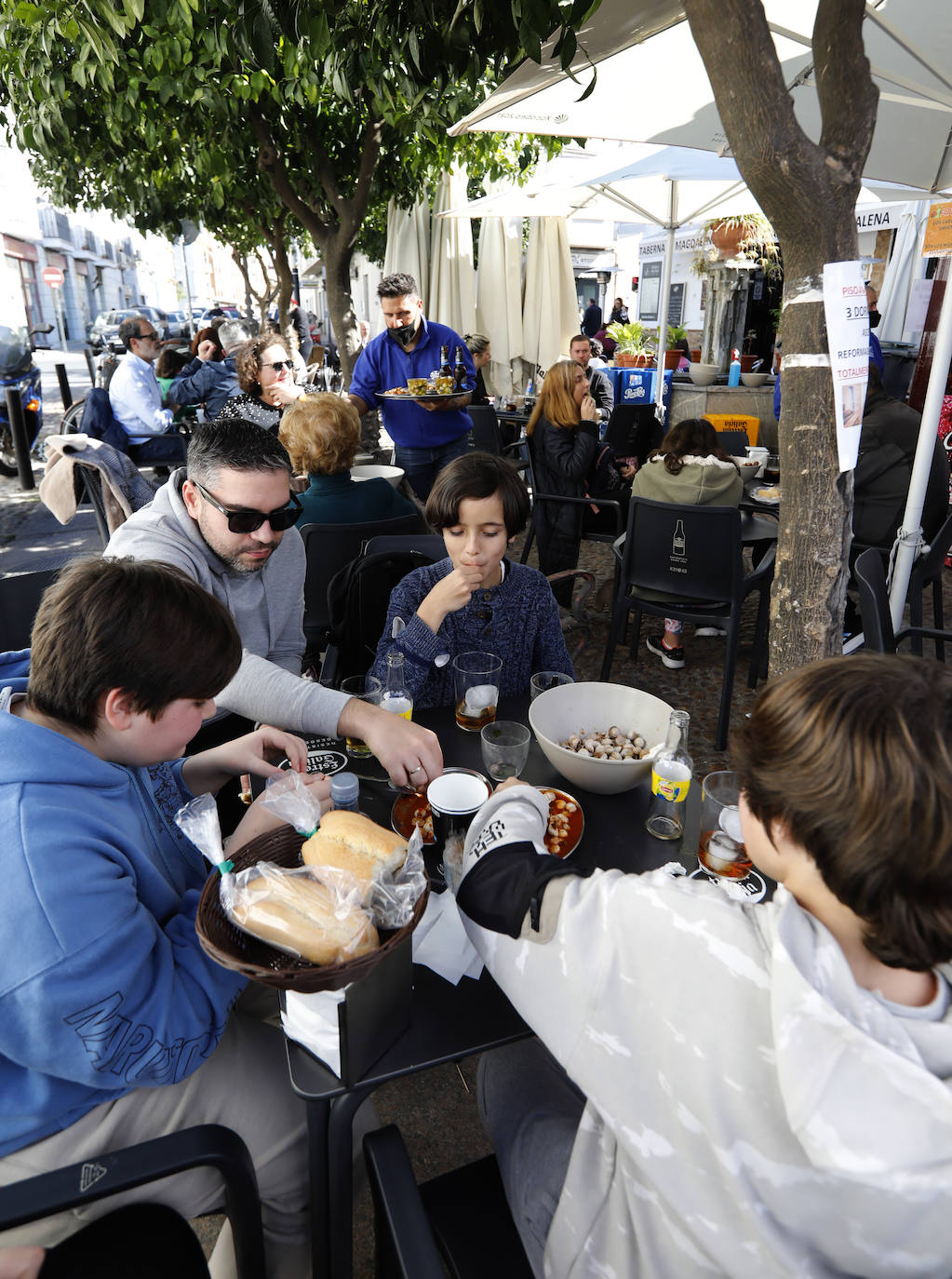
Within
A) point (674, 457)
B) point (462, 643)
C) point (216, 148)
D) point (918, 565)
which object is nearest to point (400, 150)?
point (216, 148)

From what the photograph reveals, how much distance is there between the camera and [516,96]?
377 centimetres

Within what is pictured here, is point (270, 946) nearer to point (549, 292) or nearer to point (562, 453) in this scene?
point (562, 453)

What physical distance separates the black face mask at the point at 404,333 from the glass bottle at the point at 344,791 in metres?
4.50

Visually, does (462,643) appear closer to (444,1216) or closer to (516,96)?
(444,1216)

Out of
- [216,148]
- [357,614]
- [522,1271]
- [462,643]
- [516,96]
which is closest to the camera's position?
[522,1271]

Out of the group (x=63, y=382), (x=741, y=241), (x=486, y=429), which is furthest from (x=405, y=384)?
(x=63, y=382)

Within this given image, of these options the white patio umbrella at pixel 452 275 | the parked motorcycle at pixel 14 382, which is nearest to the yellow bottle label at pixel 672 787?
the white patio umbrella at pixel 452 275

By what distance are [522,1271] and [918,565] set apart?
3.91 m

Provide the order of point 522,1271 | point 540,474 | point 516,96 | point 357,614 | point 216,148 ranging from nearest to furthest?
point 522,1271 < point 357,614 < point 516,96 < point 540,474 < point 216,148

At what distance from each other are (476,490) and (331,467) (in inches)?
50.5

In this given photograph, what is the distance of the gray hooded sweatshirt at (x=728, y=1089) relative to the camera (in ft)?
2.56

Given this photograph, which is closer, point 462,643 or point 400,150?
point 462,643

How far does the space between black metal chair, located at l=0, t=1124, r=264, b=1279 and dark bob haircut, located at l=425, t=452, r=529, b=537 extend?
1.94 meters

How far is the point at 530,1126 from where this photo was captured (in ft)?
4.43
